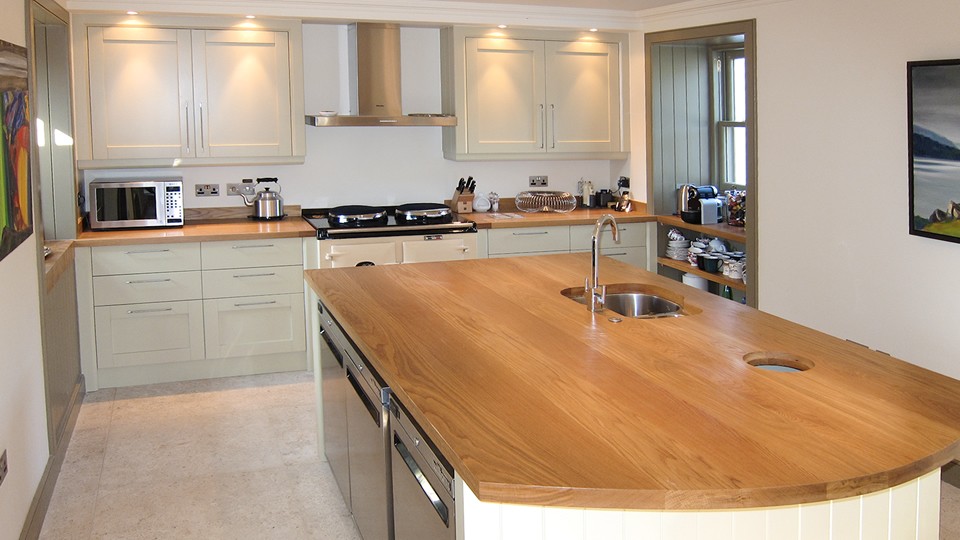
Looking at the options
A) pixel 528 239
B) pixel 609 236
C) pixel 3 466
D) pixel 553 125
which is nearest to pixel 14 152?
pixel 3 466

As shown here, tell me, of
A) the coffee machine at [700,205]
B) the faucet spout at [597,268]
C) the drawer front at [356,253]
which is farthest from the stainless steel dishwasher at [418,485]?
the coffee machine at [700,205]

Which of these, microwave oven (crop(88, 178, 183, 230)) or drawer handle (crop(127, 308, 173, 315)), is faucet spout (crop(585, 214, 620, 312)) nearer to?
drawer handle (crop(127, 308, 173, 315))

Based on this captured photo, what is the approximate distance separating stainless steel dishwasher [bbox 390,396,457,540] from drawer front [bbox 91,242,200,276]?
122 inches

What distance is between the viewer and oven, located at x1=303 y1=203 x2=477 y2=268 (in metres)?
5.79

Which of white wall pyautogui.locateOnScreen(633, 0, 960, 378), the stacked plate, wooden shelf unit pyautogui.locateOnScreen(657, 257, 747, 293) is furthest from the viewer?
the stacked plate

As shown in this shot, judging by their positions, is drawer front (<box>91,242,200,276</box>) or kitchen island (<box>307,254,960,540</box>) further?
drawer front (<box>91,242,200,276</box>)

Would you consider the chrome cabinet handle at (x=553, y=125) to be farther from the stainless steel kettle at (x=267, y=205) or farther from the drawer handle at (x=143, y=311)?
the drawer handle at (x=143, y=311)

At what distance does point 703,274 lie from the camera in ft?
20.2

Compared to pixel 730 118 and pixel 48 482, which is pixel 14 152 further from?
pixel 730 118

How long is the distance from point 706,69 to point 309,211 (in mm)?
2869

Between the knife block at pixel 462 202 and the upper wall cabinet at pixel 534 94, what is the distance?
0.29 metres

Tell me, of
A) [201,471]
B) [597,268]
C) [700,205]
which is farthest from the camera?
[700,205]

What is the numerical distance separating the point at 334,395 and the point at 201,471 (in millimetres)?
914

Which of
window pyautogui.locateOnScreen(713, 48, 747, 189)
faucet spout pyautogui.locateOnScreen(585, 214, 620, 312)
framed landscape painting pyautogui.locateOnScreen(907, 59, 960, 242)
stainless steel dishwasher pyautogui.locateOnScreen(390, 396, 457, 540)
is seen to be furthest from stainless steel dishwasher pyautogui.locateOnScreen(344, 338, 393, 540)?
window pyautogui.locateOnScreen(713, 48, 747, 189)
